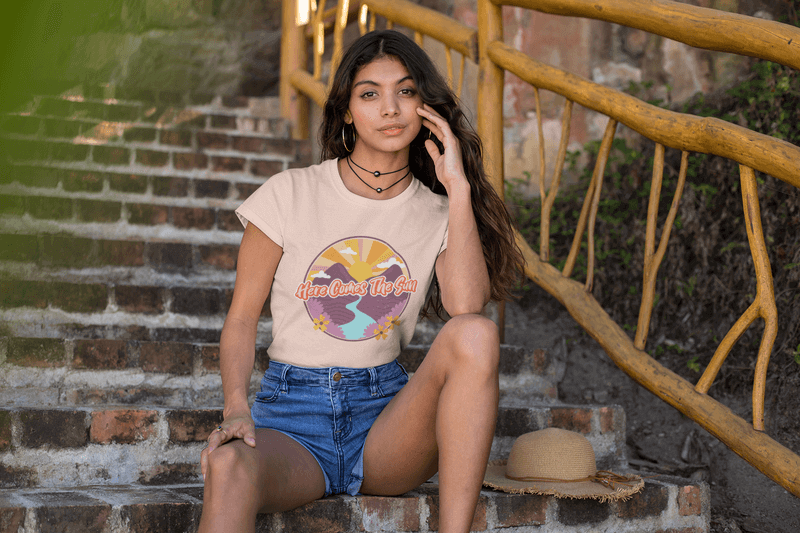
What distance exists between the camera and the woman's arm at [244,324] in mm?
1469

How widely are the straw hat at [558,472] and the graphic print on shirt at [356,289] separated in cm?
53

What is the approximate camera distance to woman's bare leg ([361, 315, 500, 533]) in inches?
58.1

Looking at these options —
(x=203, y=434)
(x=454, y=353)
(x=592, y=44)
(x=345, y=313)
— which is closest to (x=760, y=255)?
(x=454, y=353)

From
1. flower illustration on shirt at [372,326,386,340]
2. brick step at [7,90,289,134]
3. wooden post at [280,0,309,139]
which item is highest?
wooden post at [280,0,309,139]

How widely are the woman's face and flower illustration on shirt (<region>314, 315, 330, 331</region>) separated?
18.3 inches

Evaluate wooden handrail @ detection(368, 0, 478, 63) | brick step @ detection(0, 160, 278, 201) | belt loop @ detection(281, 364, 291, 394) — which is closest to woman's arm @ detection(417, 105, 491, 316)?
belt loop @ detection(281, 364, 291, 394)

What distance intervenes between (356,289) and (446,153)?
1.41 ft

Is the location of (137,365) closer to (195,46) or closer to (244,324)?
(244,324)

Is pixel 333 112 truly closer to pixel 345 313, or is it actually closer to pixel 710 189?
pixel 345 313

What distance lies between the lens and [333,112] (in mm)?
1870

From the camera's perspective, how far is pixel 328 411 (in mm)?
1624

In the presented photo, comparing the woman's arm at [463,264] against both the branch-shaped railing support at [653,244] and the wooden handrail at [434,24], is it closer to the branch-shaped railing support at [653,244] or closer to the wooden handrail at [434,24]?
the branch-shaped railing support at [653,244]

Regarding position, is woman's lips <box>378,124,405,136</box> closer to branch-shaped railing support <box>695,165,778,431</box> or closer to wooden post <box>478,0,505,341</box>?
branch-shaped railing support <box>695,165,778,431</box>

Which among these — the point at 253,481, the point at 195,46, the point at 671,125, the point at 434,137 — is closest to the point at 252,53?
the point at 195,46
